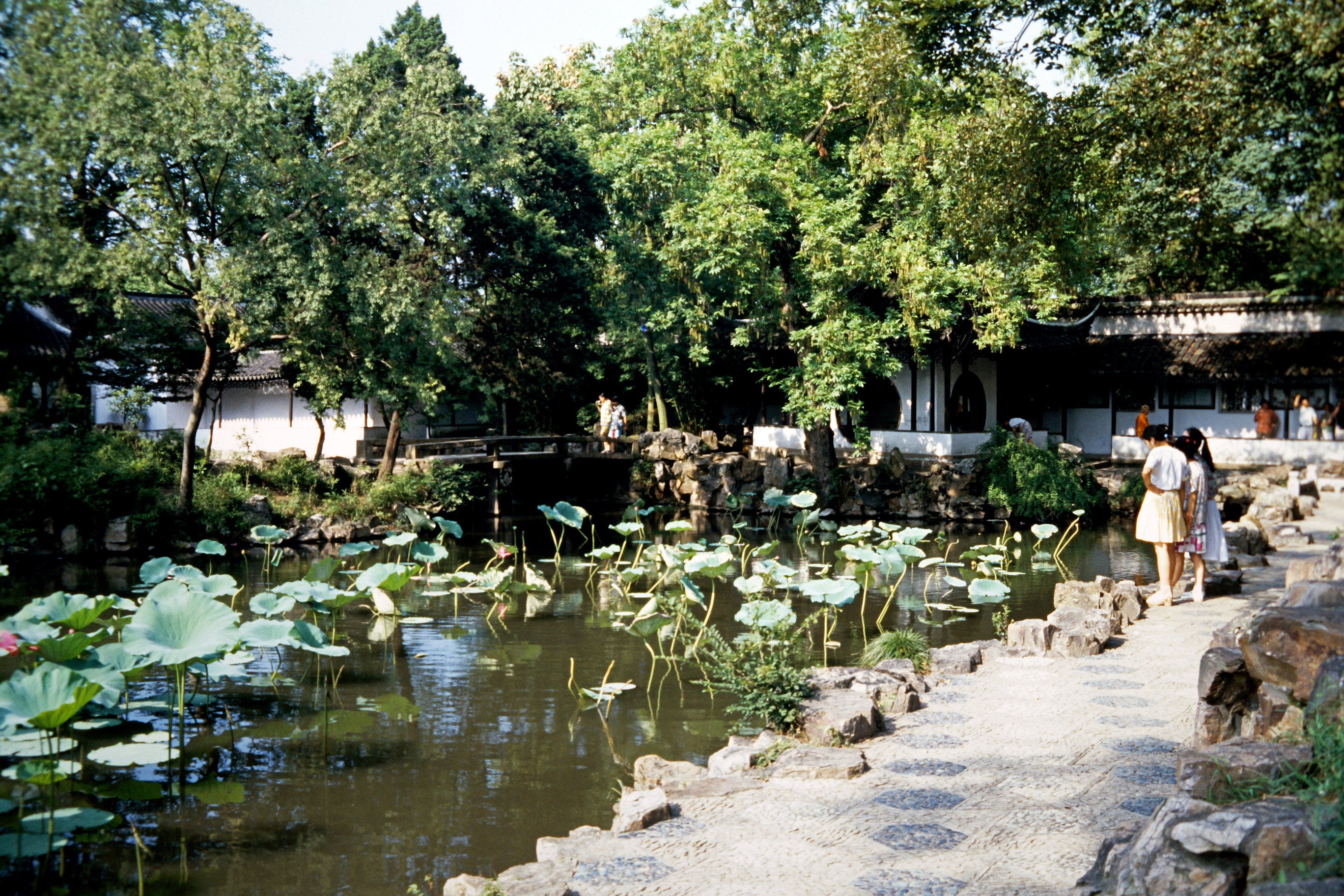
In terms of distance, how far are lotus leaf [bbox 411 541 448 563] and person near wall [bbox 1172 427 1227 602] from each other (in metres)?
7.24

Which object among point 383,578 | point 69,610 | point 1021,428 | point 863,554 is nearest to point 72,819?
point 69,610

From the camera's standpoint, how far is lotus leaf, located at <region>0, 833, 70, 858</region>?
4980 millimetres

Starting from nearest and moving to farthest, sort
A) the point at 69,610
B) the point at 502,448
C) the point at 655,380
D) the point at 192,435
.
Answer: the point at 69,610 → the point at 192,435 → the point at 502,448 → the point at 655,380

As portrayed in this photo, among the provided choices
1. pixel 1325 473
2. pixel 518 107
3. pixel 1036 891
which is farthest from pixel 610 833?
pixel 1325 473

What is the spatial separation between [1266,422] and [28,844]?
23.1m

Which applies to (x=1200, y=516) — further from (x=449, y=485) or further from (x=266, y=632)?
(x=449, y=485)

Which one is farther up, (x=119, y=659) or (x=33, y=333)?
(x=33, y=333)

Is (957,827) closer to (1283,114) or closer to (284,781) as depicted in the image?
(284,781)

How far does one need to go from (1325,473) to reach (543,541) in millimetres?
15276

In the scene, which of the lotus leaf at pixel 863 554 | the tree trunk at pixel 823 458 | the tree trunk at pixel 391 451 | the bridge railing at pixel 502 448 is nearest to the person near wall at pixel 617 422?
the bridge railing at pixel 502 448

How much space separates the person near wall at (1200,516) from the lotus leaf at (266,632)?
23.6ft

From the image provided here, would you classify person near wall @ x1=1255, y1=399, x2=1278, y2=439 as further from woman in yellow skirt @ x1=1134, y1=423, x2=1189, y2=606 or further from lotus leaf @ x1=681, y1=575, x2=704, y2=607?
lotus leaf @ x1=681, y1=575, x2=704, y2=607

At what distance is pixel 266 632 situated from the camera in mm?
6680

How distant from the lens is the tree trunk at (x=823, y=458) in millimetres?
21141
